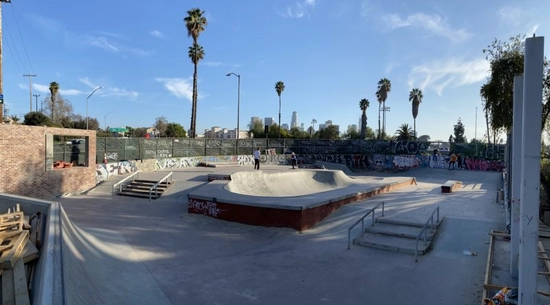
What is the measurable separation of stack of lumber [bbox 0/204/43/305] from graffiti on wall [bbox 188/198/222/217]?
5.08 metres

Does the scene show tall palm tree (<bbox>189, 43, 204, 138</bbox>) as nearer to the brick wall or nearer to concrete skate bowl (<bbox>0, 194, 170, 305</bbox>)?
the brick wall

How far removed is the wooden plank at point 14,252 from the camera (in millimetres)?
5500

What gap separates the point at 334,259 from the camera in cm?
854

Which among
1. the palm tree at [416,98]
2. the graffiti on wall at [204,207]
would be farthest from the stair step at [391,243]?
the palm tree at [416,98]

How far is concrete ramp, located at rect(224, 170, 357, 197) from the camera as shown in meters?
17.1

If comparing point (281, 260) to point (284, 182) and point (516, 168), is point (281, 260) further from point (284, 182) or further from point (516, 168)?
point (284, 182)

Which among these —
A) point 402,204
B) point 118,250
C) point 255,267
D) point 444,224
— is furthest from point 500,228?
point 118,250

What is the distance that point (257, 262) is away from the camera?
8.34 meters

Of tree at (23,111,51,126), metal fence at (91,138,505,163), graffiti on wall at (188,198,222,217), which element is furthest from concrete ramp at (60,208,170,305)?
tree at (23,111,51,126)

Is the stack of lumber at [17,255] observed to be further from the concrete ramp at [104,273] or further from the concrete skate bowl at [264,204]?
the concrete skate bowl at [264,204]

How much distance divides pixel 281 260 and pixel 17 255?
5.33 m

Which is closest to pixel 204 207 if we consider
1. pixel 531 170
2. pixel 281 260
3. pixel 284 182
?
pixel 281 260

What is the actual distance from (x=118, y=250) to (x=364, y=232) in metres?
6.74

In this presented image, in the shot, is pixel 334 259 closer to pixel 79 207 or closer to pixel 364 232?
pixel 364 232
